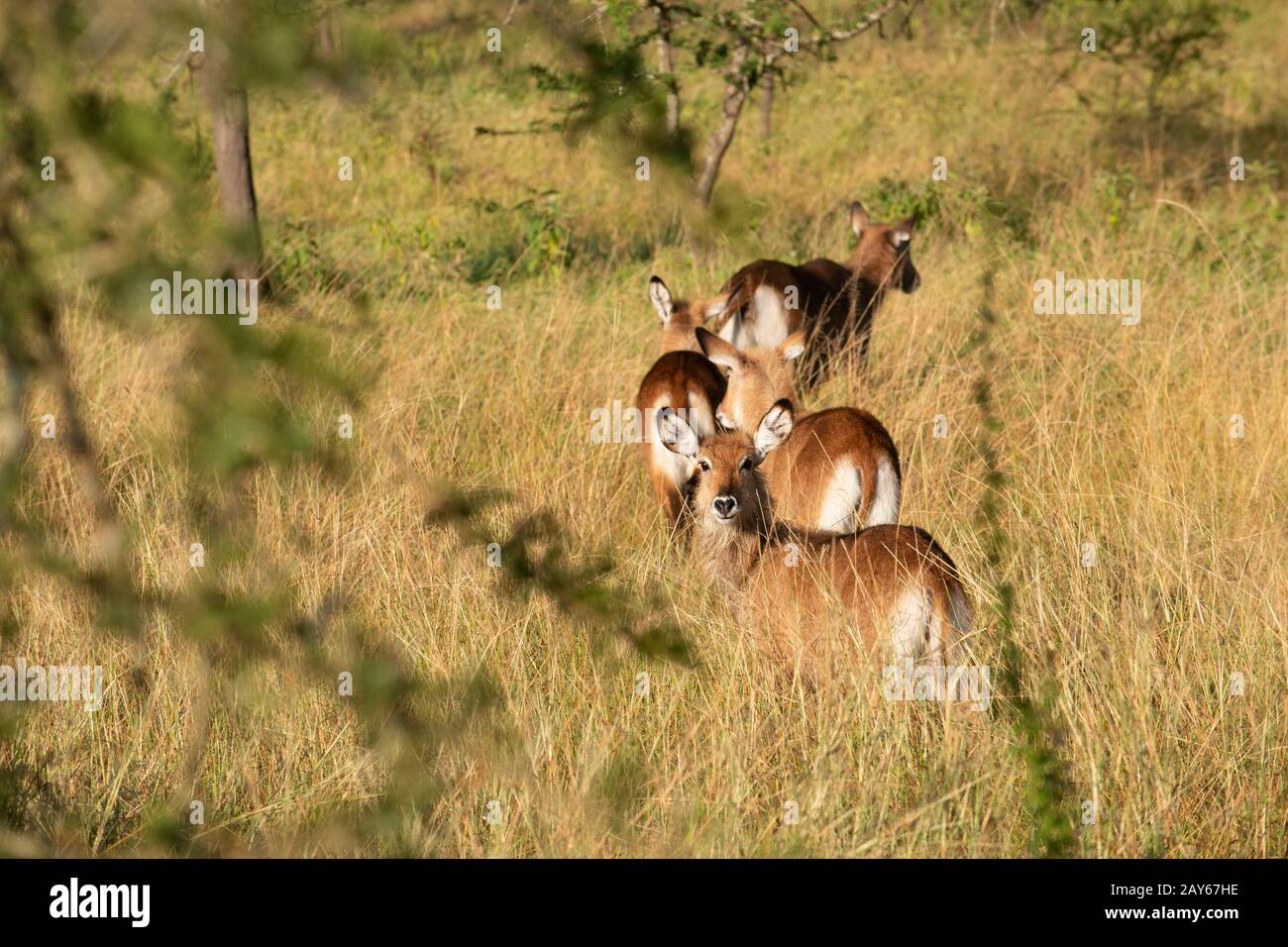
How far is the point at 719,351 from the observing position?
19.0 feet

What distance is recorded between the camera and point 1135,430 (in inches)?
211

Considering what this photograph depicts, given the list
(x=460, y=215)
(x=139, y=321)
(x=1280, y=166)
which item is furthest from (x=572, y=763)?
(x=1280, y=166)

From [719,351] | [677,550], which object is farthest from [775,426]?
[719,351]

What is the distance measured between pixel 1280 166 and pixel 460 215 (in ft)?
22.3

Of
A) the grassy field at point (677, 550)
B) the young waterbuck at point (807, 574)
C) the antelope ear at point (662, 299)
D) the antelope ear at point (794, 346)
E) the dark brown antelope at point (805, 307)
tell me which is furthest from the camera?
the dark brown antelope at point (805, 307)

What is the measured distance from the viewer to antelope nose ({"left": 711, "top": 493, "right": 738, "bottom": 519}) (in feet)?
14.1

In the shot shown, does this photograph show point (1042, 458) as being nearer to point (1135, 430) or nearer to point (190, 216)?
point (1135, 430)

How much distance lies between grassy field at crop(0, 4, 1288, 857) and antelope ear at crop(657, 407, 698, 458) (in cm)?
36

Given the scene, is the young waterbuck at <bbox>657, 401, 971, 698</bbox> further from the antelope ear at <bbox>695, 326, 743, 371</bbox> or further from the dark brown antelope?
the dark brown antelope

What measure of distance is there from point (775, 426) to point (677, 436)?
1.19 ft

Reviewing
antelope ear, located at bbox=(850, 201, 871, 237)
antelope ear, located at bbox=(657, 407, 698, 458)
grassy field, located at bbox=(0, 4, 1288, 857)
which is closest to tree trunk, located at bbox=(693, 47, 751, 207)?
grassy field, located at bbox=(0, 4, 1288, 857)

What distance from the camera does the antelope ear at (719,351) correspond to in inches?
225

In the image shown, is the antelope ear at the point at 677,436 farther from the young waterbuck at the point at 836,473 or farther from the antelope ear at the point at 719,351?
the antelope ear at the point at 719,351

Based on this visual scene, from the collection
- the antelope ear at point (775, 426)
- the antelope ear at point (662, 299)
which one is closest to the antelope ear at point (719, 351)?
the antelope ear at point (662, 299)
